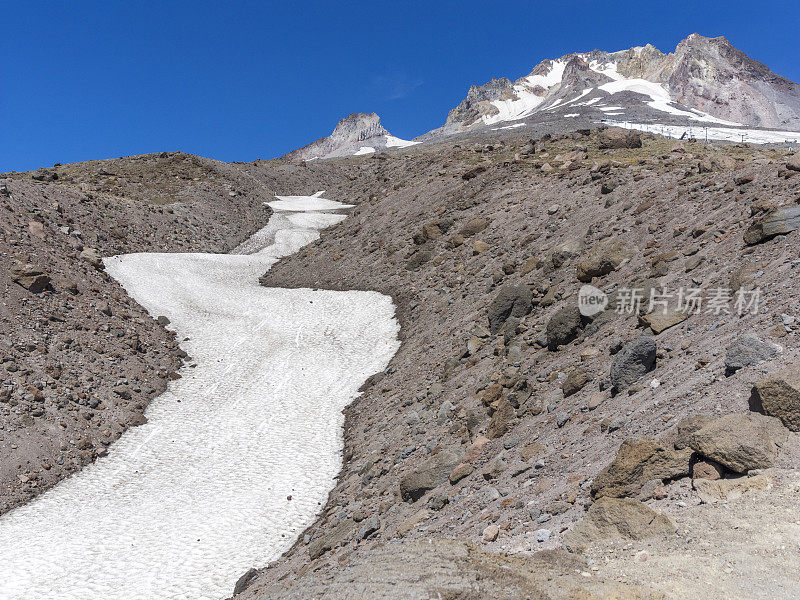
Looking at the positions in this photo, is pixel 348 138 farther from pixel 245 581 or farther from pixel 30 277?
pixel 245 581

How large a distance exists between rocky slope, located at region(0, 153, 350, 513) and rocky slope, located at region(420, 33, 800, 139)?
88.7 metres

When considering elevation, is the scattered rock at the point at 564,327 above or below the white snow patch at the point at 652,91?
below

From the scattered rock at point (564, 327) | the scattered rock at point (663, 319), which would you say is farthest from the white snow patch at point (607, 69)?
the scattered rock at point (663, 319)

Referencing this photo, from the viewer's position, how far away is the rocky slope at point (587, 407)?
7.47 metres

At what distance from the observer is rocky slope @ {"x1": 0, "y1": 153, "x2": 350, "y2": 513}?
19.7m

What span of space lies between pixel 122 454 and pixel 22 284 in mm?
10522

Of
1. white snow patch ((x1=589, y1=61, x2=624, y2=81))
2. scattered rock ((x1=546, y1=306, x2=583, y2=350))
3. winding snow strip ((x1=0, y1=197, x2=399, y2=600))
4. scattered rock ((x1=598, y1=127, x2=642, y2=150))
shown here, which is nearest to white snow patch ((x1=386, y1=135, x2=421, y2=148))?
white snow patch ((x1=589, y1=61, x2=624, y2=81))

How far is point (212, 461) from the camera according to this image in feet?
66.3

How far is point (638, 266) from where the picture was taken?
59.4ft

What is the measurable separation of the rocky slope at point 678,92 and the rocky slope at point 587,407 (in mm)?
84710

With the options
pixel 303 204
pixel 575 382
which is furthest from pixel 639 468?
pixel 303 204

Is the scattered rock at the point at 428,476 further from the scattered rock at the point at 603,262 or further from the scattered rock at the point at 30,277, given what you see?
the scattered rock at the point at 30,277

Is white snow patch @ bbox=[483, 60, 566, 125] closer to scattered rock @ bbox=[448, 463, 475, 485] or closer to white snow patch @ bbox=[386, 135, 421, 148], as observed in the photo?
white snow patch @ bbox=[386, 135, 421, 148]

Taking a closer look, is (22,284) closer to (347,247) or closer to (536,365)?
(347,247)
